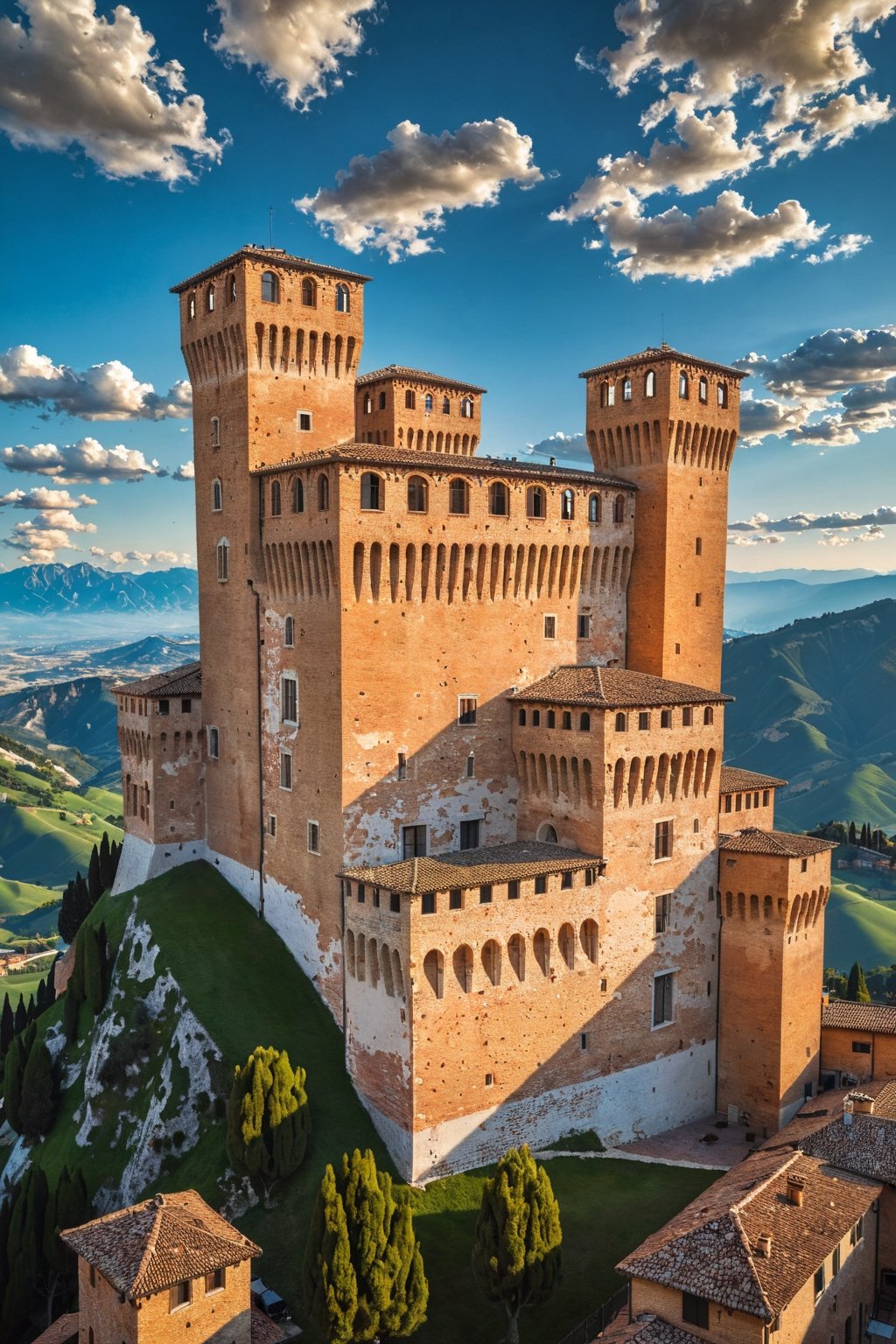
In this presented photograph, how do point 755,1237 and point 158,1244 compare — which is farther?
point 158,1244

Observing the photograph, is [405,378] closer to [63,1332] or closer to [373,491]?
[373,491]

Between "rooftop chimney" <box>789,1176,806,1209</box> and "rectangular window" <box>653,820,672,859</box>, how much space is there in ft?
44.2

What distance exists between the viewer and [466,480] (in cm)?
4366

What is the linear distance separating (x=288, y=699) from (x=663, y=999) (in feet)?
64.4

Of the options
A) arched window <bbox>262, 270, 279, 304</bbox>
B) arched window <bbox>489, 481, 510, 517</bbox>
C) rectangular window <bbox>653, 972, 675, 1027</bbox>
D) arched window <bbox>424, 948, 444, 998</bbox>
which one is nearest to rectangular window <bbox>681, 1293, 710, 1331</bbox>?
arched window <bbox>424, 948, 444, 998</bbox>

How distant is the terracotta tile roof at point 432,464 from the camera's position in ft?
136

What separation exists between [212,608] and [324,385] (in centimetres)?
1161

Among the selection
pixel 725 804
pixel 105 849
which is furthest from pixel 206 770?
pixel 725 804

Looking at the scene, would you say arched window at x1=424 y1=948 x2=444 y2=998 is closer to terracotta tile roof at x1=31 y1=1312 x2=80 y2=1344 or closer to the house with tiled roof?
the house with tiled roof

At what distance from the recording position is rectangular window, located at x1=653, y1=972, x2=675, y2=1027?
4325 cm

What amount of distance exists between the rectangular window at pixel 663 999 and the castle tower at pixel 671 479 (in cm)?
1423

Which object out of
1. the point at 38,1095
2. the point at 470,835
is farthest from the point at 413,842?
the point at 38,1095

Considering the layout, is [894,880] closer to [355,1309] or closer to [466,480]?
[466,480]

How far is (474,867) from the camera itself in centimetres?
3831
